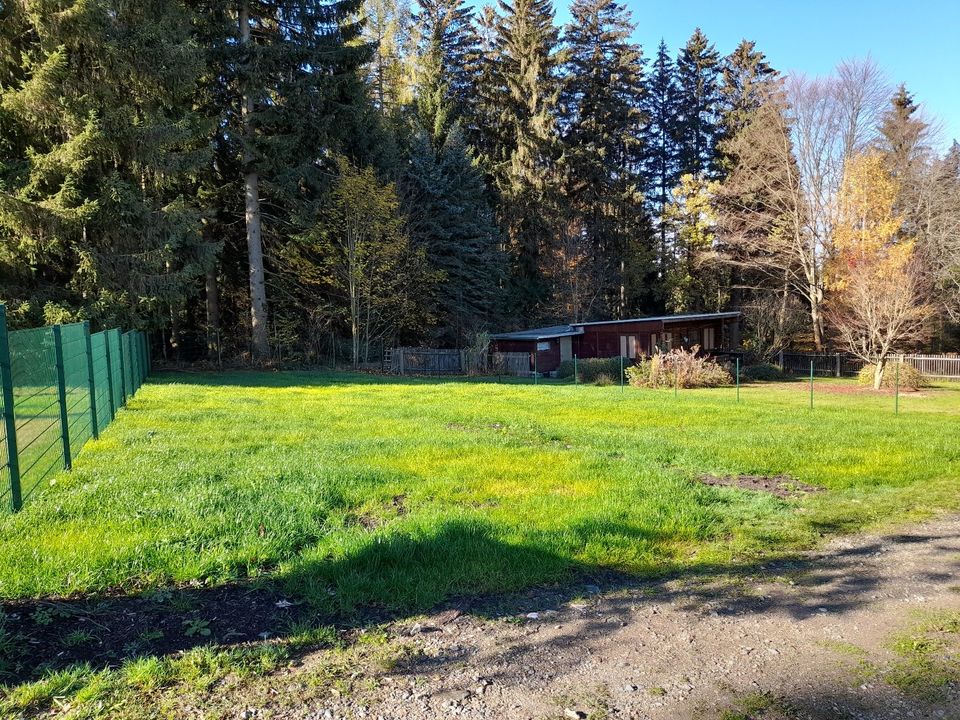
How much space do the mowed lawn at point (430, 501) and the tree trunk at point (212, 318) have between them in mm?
17577

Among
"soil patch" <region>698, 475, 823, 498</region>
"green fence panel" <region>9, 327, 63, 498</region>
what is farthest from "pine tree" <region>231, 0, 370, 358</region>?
"soil patch" <region>698, 475, 823, 498</region>

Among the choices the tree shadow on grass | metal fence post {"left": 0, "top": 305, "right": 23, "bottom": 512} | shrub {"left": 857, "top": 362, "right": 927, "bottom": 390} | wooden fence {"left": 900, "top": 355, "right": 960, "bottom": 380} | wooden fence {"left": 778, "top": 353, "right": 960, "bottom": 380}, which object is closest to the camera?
the tree shadow on grass

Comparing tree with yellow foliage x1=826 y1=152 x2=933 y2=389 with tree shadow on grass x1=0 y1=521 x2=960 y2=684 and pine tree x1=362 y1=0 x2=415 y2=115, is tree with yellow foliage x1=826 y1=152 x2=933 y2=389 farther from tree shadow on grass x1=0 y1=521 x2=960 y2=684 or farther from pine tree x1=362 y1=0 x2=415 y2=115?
pine tree x1=362 y1=0 x2=415 y2=115

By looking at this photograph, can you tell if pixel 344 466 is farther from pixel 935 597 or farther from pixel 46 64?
pixel 46 64

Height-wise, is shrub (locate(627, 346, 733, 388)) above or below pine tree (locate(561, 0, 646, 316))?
below

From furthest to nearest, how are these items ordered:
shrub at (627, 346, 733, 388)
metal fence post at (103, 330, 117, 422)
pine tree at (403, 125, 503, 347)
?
pine tree at (403, 125, 503, 347) → shrub at (627, 346, 733, 388) → metal fence post at (103, 330, 117, 422)

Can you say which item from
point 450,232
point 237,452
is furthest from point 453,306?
point 237,452

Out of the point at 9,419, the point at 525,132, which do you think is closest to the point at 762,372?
the point at 525,132

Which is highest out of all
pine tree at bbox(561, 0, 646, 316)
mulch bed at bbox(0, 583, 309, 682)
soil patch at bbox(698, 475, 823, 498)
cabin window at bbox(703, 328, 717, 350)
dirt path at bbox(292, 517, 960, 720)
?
pine tree at bbox(561, 0, 646, 316)

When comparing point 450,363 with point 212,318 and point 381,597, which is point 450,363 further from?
point 381,597

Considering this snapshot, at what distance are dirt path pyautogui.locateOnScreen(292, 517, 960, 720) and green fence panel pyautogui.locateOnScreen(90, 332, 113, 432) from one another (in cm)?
802

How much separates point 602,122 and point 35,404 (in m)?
43.4

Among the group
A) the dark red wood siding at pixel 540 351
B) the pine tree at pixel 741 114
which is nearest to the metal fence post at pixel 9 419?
the dark red wood siding at pixel 540 351

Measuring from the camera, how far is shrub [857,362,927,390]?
2567 cm
